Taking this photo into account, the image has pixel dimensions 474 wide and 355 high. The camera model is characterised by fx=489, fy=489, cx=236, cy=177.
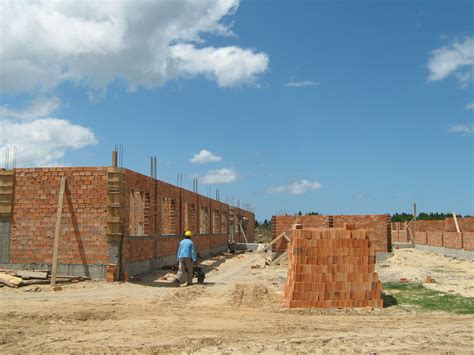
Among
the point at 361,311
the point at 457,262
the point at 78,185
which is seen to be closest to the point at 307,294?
the point at 361,311

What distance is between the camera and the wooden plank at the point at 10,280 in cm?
1265

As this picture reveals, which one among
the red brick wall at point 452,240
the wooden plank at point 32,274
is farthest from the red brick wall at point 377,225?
the wooden plank at point 32,274

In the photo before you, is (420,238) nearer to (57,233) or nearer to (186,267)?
(186,267)

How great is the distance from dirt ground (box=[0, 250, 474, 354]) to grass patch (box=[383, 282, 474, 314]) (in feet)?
1.85

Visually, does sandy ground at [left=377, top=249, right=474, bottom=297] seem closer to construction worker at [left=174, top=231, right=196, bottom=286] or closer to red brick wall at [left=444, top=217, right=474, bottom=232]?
construction worker at [left=174, top=231, right=196, bottom=286]

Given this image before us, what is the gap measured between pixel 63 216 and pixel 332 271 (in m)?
7.99

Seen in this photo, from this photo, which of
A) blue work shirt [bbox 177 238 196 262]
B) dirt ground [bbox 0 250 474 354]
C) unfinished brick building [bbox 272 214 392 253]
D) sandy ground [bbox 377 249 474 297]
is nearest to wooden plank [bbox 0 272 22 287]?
dirt ground [bbox 0 250 474 354]

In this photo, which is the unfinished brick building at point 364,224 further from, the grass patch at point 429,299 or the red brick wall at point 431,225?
the red brick wall at point 431,225

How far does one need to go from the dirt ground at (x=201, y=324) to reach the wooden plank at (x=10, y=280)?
0.19 metres

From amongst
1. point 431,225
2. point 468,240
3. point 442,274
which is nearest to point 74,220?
point 442,274

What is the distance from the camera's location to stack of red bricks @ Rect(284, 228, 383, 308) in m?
10.2

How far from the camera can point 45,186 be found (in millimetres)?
14305

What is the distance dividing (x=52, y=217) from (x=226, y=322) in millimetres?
7779

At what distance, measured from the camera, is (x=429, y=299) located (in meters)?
11.1
